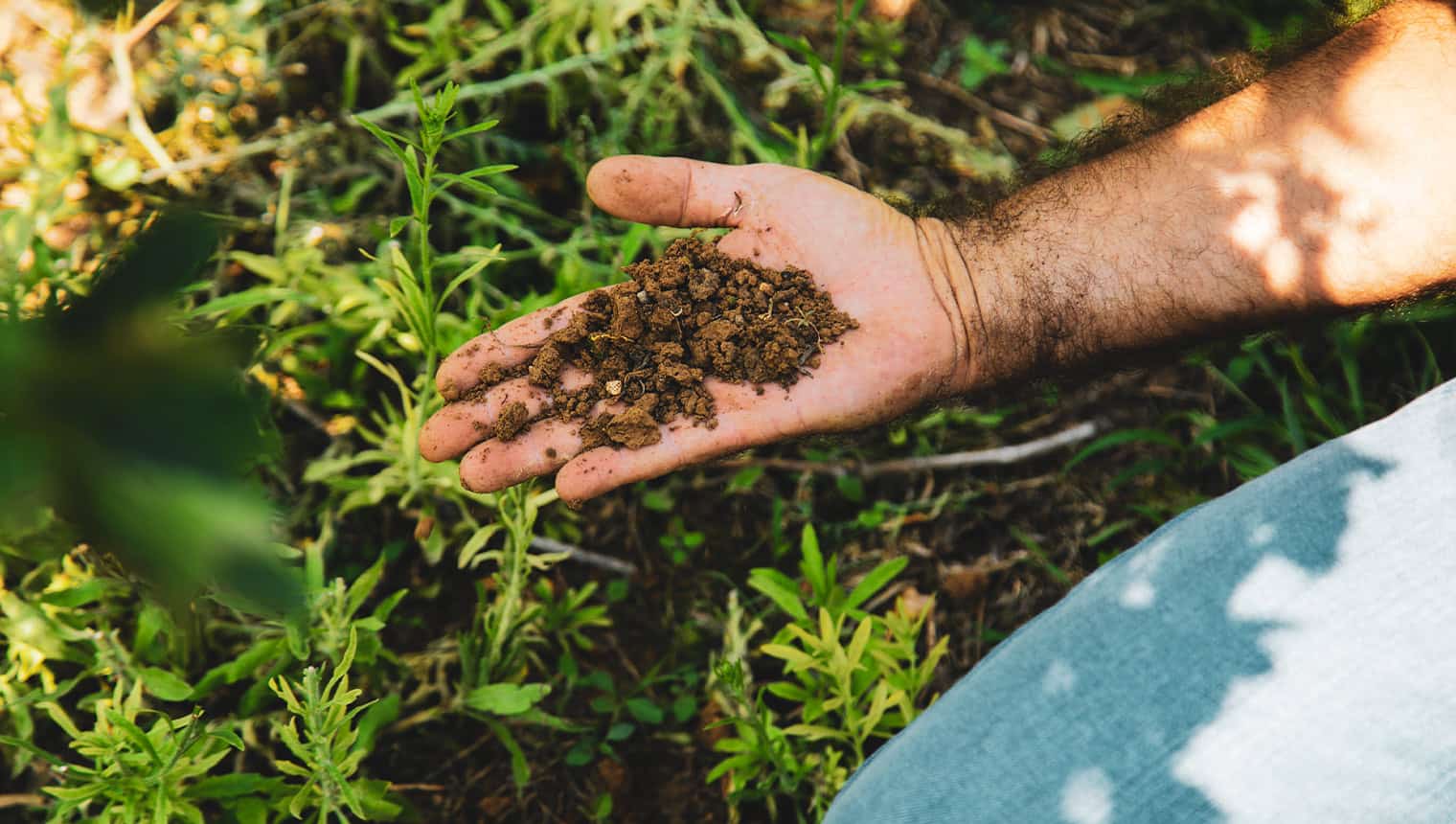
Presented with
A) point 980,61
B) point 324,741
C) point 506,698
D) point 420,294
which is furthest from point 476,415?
point 980,61

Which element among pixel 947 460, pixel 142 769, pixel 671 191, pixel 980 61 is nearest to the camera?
pixel 142 769

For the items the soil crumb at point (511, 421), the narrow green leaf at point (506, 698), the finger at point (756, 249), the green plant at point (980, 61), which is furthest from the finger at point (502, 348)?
the green plant at point (980, 61)

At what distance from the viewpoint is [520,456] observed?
1.79 metres

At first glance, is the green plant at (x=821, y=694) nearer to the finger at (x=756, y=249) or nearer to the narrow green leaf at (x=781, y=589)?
the narrow green leaf at (x=781, y=589)

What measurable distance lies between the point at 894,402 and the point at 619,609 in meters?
0.82

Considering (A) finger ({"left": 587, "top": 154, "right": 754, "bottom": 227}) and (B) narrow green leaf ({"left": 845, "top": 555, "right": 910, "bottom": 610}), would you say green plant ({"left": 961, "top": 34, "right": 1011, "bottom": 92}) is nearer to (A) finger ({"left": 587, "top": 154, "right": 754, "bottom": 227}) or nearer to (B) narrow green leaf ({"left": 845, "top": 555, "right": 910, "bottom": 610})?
(A) finger ({"left": 587, "top": 154, "right": 754, "bottom": 227})

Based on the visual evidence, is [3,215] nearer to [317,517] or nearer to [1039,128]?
Answer: [317,517]

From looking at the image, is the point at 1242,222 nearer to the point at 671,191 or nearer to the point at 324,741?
the point at 671,191

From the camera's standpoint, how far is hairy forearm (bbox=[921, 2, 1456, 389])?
1962mm

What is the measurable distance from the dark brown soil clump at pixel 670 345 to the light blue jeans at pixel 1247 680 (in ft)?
2.42

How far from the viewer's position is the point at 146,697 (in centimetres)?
182

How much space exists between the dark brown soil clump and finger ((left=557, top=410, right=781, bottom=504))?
26 mm

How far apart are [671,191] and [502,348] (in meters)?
0.50


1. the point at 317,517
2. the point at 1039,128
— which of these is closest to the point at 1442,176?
the point at 1039,128
